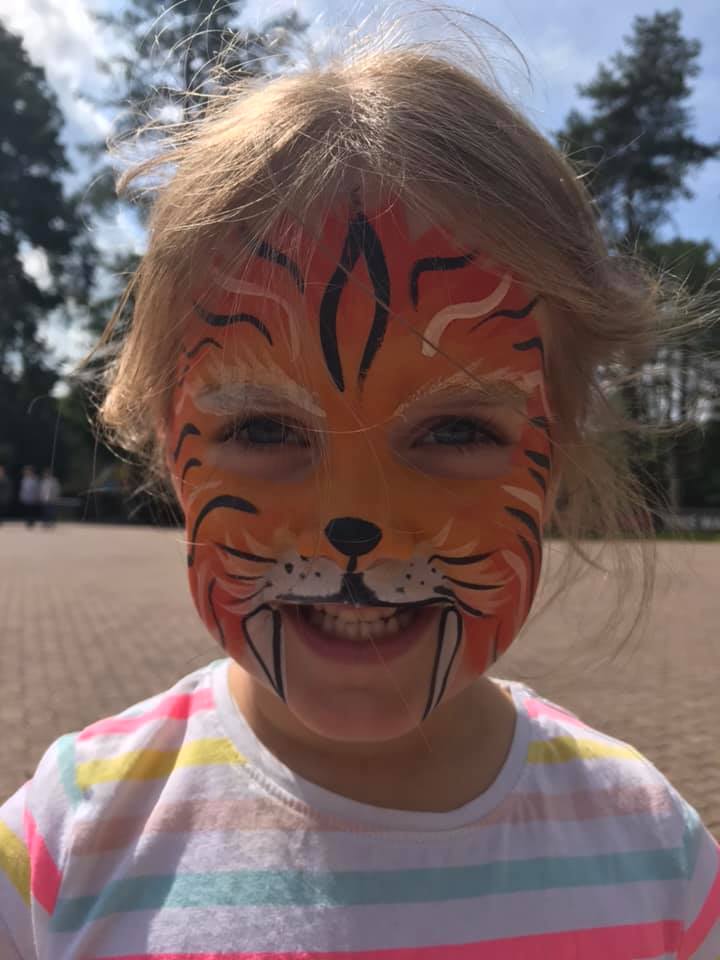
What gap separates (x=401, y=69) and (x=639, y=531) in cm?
109

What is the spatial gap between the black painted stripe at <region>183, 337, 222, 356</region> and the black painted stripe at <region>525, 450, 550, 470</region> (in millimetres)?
545

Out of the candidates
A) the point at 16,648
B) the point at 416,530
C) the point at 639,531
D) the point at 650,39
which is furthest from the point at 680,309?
the point at 650,39

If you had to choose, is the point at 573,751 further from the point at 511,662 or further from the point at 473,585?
the point at 511,662

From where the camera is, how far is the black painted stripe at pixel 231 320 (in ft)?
4.27

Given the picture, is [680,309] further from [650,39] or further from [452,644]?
[650,39]

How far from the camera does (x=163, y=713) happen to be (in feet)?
5.04

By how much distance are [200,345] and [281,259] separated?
0.68 feet

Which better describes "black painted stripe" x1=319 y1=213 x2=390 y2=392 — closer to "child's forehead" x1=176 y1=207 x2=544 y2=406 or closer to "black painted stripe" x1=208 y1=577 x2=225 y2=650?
"child's forehead" x1=176 y1=207 x2=544 y2=406

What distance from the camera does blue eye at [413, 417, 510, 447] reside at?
1.31 m

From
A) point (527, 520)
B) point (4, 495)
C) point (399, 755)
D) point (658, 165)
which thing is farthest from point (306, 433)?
point (4, 495)

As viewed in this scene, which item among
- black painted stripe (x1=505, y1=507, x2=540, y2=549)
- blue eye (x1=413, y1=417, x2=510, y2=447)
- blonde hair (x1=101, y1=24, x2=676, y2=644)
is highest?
blonde hair (x1=101, y1=24, x2=676, y2=644)

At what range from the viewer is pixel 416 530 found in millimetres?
1249

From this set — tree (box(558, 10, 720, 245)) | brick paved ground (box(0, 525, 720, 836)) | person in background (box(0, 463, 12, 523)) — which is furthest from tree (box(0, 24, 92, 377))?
brick paved ground (box(0, 525, 720, 836))

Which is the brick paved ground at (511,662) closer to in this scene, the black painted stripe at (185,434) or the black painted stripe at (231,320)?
the black painted stripe at (185,434)
